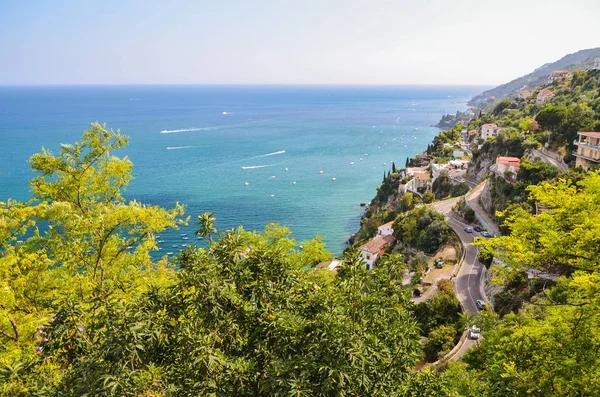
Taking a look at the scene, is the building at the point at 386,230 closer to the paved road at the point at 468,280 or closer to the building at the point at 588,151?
the paved road at the point at 468,280

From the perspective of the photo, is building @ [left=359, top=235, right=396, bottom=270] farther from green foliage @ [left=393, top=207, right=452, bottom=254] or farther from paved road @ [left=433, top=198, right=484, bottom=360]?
paved road @ [left=433, top=198, right=484, bottom=360]

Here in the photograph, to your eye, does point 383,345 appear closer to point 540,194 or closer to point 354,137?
point 540,194

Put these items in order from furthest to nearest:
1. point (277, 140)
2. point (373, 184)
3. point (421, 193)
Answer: point (277, 140) → point (373, 184) → point (421, 193)

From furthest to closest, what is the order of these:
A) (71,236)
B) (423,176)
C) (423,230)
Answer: (423,176) < (423,230) < (71,236)

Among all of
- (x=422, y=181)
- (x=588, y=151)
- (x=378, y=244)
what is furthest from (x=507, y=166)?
(x=422, y=181)

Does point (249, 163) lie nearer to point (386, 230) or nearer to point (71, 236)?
point (386, 230)

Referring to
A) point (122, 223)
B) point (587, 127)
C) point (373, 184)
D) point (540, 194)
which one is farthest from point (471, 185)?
point (122, 223)

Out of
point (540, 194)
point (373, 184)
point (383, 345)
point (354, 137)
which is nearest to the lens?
point (383, 345)
